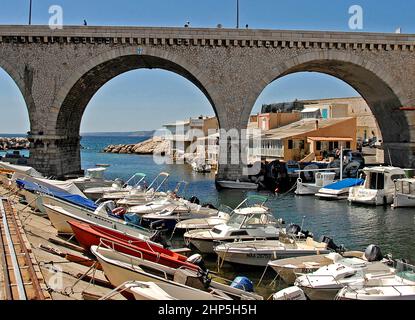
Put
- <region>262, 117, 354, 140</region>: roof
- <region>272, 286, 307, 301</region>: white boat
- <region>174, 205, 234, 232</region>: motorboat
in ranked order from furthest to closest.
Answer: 1. <region>262, 117, 354, 140</region>: roof
2. <region>174, 205, 234, 232</region>: motorboat
3. <region>272, 286, 307, 301</region>: white boat

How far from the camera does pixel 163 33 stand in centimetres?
3784

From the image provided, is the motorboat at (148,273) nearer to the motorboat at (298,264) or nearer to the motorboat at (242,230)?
the motorboat at (298,264)

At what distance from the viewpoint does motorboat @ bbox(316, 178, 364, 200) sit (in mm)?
33562

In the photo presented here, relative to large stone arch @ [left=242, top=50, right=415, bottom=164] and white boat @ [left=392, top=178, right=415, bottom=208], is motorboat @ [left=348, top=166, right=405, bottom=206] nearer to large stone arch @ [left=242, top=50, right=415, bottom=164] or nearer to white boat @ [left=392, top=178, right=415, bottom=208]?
white boat @ [left=392, top=178, right=415, bottom=208]

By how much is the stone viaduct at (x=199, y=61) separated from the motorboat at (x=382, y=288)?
2702 cm

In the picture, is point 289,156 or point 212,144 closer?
point 289,156

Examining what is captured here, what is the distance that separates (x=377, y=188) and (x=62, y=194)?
19795mm

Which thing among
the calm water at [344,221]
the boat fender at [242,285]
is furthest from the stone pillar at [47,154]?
the boat fender at [242,285]

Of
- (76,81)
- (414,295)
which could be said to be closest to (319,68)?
(76,81)

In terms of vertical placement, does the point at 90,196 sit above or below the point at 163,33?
below

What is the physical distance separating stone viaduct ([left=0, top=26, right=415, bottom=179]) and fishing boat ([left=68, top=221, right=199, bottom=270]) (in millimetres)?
24075

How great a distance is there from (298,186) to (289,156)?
11.5 metres

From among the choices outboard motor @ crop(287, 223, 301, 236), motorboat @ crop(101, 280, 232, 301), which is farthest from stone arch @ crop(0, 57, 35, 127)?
motorboat @ crop(101, 280, 232, 301)
